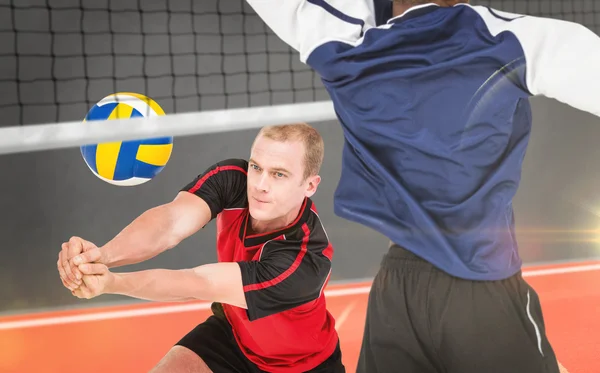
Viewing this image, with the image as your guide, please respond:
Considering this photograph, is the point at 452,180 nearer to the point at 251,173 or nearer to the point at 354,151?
the point at 354,151

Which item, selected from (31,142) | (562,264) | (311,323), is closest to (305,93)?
(562,264)

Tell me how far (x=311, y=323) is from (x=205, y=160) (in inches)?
132

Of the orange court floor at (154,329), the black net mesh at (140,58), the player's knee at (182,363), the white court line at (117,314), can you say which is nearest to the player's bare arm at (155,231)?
the player's knee at (182,363)

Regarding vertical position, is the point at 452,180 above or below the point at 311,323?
above

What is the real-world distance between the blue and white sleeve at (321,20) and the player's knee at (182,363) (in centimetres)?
116

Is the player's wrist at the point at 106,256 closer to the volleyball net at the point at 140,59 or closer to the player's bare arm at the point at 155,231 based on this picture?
the player's bare arm at the point at 155,231

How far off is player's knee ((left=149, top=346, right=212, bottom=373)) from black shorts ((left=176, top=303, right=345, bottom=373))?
2 centimetres

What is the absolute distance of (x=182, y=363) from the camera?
2279 mm

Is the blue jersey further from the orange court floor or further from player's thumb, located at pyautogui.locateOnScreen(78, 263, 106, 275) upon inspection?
the orange court floor

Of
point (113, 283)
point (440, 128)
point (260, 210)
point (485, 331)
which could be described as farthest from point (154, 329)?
point (440, 128)

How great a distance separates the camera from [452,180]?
1.48 meters

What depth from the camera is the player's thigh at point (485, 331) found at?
1.51m

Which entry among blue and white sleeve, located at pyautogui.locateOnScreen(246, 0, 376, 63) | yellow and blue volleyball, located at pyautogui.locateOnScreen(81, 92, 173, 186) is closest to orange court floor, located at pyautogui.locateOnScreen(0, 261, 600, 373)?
yellow and blue volleyball, located at pyautogui.locateOnScreen(81, 92, 173, 186)

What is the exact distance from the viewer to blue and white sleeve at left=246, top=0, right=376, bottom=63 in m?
1.54
